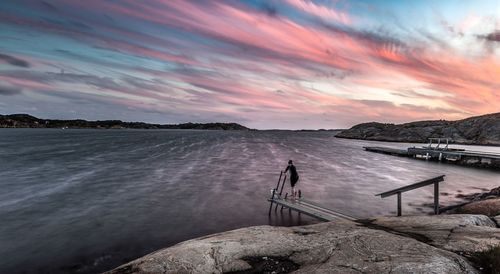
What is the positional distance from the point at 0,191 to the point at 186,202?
60.3 feet

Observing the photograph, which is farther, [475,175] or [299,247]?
[475,175]

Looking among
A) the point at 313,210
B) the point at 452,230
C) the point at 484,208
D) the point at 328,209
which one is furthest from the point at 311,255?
the point at 484,208

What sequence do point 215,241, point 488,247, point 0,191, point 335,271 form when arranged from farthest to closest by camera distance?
point 0,191, point 215,241, point 488,247, point 335,271

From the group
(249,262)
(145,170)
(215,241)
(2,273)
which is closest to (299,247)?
(249,262)

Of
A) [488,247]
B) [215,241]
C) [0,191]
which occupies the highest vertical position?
[488,247]

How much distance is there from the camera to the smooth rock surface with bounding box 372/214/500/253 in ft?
28.0

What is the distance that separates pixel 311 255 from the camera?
849 cm

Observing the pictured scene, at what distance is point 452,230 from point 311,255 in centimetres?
502

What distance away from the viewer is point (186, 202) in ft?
83.0

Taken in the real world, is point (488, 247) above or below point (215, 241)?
above

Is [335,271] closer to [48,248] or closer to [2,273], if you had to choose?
[2,273]

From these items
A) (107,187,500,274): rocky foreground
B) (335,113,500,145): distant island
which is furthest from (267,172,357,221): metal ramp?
(335,113,500,145): distant island

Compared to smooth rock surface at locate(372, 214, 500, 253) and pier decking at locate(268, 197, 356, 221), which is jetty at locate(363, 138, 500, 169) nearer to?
pier decking at locate(268, 197, 356, 221)

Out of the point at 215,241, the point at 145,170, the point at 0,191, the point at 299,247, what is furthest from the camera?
the point at 145,170
